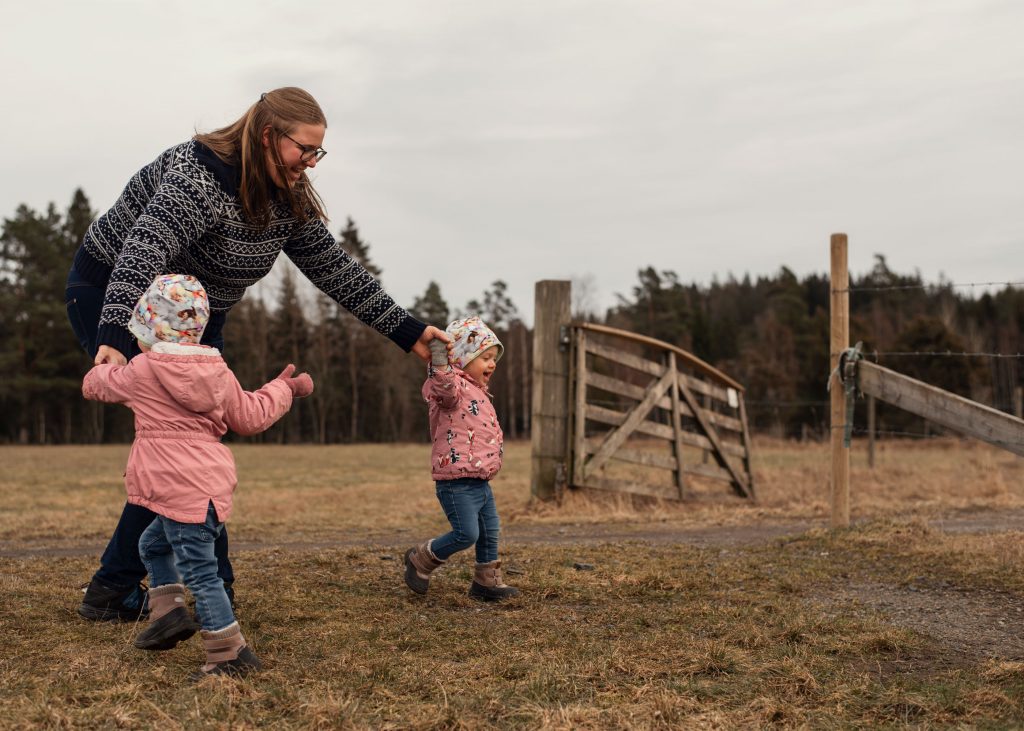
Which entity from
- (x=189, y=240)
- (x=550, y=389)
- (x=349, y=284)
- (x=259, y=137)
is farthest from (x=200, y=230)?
(x=550, y=389)

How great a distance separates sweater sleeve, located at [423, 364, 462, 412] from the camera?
4211 mm

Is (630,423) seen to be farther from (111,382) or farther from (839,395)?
(111,382)

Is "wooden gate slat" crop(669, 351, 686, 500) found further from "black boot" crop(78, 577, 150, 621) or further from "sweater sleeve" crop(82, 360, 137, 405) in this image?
"sweater sleeve" crop(82, 360, 137, 405)

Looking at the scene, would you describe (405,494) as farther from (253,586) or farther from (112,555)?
(112,555)

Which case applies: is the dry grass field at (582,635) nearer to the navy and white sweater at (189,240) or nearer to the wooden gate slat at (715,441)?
the navy and white sweater at (189,240)

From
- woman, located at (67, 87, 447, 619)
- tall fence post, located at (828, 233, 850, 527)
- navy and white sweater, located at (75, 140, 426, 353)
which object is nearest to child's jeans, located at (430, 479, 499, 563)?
navy and white sweater, located at (75, 140, 426, 353)

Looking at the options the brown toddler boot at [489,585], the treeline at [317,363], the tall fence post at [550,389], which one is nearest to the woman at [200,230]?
the brown toddler boot at [489,585]

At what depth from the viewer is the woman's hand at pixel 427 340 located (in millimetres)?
4180

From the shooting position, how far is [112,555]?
3.83 meters

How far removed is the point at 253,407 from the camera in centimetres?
325

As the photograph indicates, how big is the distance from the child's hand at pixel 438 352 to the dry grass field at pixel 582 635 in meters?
1.13

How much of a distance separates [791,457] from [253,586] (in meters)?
14.7

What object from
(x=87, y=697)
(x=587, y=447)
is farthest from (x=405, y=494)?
(x=87, y=697)

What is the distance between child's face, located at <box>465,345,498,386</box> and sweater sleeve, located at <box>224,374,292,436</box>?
1295mm
